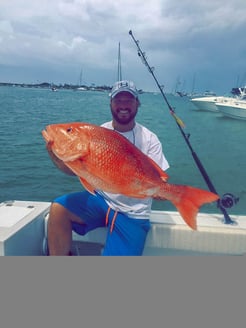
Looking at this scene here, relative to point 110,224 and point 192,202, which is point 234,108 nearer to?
point 110,224

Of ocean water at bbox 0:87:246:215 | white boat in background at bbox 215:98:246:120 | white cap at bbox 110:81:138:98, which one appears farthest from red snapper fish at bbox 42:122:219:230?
white boat in background at bbox 215:98:246:120

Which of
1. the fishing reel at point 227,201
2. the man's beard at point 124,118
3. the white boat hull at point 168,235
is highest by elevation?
the man's beard at point 124,118

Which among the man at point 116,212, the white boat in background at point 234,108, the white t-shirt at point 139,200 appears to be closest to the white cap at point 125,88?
the man at point 116,212

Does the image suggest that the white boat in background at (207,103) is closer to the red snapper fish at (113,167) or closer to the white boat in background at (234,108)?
the white boat in background at (234,108)

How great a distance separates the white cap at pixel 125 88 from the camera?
286 cm

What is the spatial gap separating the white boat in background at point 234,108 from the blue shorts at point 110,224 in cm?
3101

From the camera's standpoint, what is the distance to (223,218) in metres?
3.08

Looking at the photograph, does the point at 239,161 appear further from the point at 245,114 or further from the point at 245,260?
the point at 245,114

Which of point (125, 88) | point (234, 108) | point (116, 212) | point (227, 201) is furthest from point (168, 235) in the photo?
point (234, 108)

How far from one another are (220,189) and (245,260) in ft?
26.4

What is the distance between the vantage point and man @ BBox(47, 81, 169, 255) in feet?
8.93

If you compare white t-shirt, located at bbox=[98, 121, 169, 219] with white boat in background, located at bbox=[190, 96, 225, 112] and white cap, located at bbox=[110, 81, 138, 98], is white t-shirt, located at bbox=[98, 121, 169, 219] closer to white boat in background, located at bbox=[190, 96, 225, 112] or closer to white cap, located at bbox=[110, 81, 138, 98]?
white cap, located at bbox=[110, 81, 138, 98]

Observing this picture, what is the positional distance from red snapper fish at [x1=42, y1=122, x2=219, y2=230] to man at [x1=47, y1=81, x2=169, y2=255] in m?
0.57

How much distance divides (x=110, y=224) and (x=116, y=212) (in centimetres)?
12
